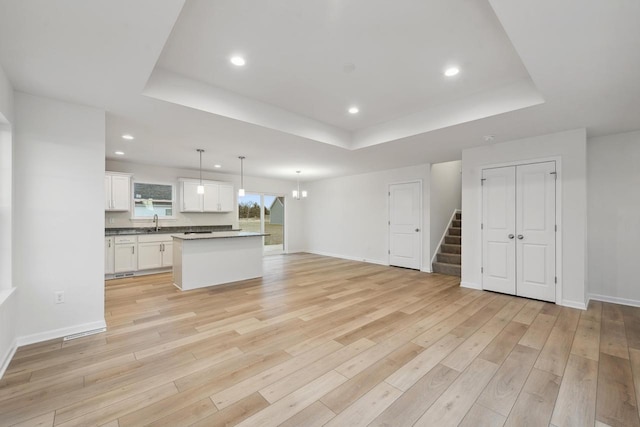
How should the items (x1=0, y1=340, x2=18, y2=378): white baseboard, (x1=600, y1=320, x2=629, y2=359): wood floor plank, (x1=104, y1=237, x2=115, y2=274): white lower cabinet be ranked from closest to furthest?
(x1=0, y1=340, x2=18, y2=378): white baseboard
(x1=600, y1=320, x2=629, y2=359): wood floor plank
(x1=104, y1=237, x2=115, y2=274): white lower cabinet

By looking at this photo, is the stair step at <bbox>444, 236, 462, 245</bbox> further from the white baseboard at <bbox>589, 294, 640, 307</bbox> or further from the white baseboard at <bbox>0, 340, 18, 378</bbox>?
the white baseboard at <bbox>0, 340, 18, 378</bbox>

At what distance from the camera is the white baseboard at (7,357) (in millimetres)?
2217

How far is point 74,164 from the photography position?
2.91 m

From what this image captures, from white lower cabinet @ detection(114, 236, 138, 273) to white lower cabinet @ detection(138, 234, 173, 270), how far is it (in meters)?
0.09

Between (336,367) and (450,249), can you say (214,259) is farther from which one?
(450,249)

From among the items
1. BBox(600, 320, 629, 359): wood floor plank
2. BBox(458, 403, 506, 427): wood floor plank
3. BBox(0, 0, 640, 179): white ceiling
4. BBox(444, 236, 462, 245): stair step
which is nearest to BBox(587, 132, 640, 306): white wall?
BBox(0, 0, 640, 179): white ceiling

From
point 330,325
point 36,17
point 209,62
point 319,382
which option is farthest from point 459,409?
point 36,17

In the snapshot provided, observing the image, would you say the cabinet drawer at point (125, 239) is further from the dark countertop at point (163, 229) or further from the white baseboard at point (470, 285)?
the white baseboard at point (470, 285)

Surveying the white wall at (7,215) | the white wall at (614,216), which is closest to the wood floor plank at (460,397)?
the white wall at (614,216)

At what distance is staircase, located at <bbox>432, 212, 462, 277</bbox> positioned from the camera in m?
5.93

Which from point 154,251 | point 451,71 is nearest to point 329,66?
point 451,71

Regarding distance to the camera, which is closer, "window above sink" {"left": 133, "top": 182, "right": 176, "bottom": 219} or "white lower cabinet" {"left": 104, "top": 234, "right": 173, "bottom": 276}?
"white lower cabinet" {"left": 104, "top": 234, "right": 173, "bottom": 276}

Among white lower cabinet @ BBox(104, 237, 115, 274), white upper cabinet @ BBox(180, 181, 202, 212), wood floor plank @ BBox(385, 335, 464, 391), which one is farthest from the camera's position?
white upper cabinet @ BBox(180, 181, 202, 212)

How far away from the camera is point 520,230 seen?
427 cm
